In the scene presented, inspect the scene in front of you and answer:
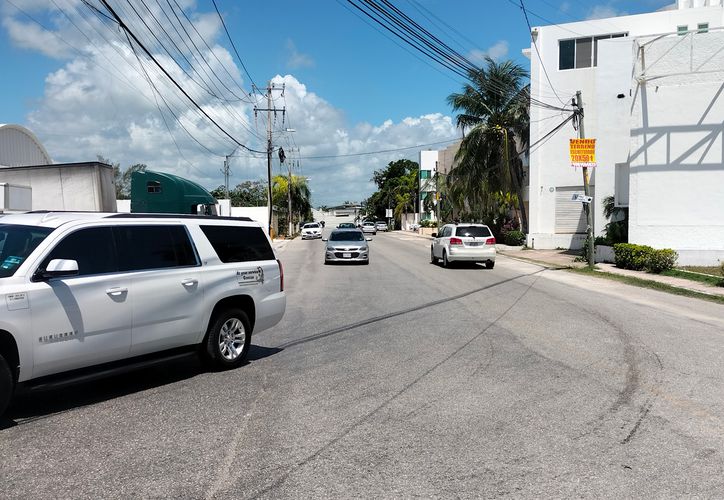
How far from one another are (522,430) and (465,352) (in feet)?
10.3

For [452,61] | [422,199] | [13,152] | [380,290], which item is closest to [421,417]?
[380,290]

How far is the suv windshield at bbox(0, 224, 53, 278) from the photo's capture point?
5340mm

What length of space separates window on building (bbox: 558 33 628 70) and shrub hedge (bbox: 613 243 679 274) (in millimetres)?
17148

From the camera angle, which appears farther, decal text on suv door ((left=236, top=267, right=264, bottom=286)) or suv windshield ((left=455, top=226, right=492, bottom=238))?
suv windshield ((left=455, top=226, right=492, bottom=238))

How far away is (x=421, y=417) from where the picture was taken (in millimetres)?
5602

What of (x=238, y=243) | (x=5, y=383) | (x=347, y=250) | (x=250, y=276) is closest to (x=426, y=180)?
(x=347, y=250)

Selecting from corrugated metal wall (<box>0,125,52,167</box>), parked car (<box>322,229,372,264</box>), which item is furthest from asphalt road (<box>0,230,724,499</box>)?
corrugated metal wall (<box>0,125,52,167</box>)

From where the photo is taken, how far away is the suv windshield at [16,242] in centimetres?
534

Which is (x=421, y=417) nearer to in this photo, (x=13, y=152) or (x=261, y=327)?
(x=261, y=327)

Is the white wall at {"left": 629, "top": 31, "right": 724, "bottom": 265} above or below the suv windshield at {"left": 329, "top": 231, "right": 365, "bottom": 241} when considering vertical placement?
above

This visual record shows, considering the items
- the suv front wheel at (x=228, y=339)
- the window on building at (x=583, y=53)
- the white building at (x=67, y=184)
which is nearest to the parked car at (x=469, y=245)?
the white building at (x=67, y=184)

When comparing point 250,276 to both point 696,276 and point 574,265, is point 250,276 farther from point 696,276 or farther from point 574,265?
point 574,265

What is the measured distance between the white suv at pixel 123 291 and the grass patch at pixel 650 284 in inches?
489

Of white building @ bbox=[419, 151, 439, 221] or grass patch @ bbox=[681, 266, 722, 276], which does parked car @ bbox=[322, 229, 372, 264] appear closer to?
grass patch @ bbox=[681, 266, 722, 276]
